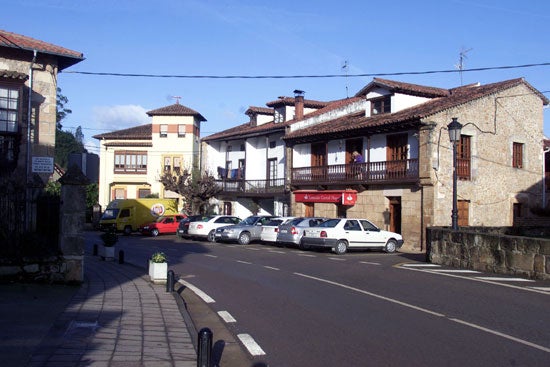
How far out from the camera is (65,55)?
21453mm

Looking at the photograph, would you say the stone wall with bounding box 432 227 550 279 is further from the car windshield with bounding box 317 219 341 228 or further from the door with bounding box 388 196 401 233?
the door with bounding box 388 196 401 233

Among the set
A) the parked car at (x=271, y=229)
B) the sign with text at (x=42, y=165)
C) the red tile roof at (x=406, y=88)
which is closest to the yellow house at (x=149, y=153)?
the red tile roof at (x=406, y=88)

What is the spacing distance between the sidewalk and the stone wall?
31.5ft

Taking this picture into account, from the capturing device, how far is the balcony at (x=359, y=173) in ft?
95.4

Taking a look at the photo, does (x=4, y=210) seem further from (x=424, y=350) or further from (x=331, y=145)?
(x=331, y=145)

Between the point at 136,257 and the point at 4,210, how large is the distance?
10392 millimetres

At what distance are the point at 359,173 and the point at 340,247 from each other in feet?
28.9

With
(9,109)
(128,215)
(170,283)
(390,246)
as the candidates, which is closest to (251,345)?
(170,283)

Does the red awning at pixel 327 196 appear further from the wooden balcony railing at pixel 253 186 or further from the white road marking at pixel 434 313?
the white road marking at pixel 434 313

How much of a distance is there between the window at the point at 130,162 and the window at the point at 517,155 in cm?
3393

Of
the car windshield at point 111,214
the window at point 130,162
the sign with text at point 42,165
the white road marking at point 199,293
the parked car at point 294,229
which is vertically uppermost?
the window at point 130,162

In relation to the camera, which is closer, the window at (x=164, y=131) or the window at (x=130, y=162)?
the window at (x=164, y=131)

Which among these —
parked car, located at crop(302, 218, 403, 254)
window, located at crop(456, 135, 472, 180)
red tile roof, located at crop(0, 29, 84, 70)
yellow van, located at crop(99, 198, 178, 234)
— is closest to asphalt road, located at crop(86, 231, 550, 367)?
parked car, located at crop(302, 218, 403, 254)

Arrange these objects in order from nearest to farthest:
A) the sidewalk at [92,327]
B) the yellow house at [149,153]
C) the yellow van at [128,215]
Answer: the sidewalk at [92,327]
the yellow van at [128,215]
the yellow house at [149,153]
